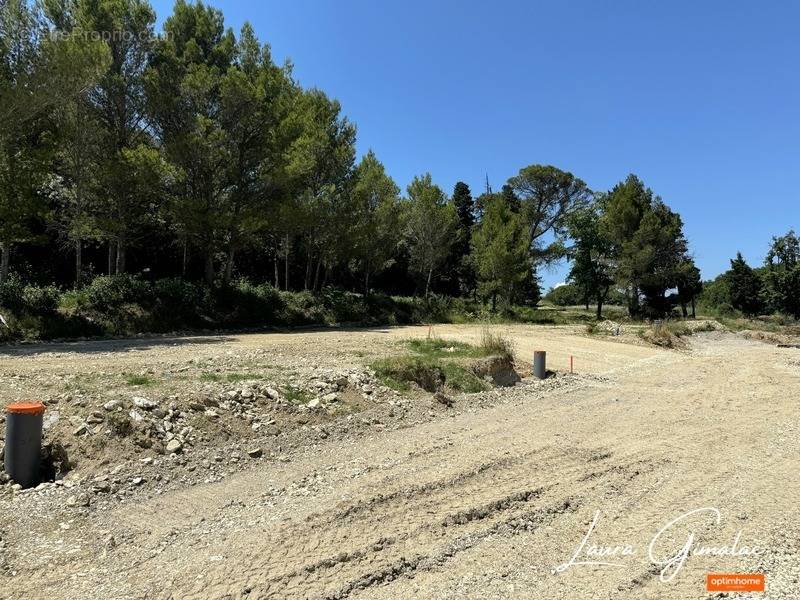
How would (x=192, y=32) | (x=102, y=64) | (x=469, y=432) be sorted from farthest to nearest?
(x=192, y=32) → (x=102, y=64) → (x=469, y=432)

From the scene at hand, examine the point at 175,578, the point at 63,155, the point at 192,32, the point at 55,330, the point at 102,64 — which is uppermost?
the point at 192,32

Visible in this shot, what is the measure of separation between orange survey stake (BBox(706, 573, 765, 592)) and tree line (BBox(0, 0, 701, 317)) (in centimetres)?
1775

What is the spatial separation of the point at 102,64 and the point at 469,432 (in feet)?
53.2

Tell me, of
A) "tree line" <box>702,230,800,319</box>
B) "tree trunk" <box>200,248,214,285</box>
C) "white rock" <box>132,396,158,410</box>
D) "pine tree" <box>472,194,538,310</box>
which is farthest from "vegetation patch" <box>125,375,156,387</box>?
"tree line" <box>702,230,800,319</box>

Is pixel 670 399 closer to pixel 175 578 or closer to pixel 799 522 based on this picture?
pixel 799 522

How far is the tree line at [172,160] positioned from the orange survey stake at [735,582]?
17745 mm

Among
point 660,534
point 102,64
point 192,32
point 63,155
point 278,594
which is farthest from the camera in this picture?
point 192,32

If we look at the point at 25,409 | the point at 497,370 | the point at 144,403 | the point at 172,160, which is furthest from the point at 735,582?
the point at 172,160

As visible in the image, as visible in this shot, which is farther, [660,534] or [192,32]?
[192,32]

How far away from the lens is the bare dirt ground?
375 centimetres

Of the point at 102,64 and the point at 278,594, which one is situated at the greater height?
the point at 102,64

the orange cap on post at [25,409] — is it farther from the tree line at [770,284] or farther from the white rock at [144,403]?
the tree line at [770,284]

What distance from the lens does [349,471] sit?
593 centimetres

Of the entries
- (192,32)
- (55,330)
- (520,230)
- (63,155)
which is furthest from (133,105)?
(520,230)
